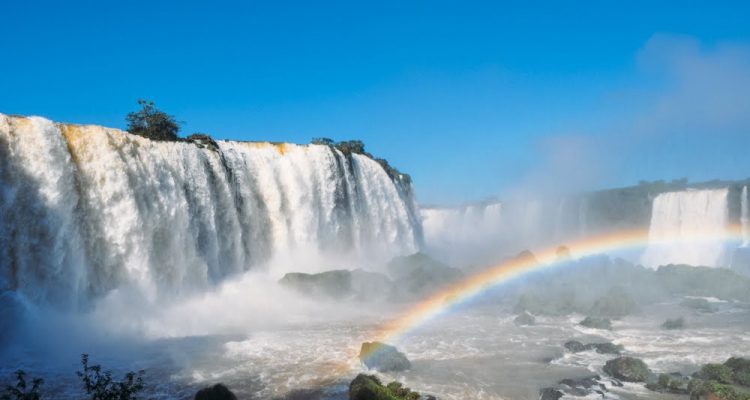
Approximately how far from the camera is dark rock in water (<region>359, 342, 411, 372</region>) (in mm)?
14656

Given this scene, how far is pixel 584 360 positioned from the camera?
52.5 feet

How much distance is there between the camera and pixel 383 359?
14719 mm

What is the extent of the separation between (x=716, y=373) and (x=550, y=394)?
16.2 feet

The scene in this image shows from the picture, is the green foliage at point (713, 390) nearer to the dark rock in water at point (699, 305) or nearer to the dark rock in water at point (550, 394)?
the dark rock in water at point (550, 394)

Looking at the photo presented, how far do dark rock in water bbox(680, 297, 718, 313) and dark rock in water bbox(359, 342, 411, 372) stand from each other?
18329mm

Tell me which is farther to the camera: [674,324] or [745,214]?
[745,214]

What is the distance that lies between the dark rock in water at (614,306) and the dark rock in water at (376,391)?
594 inches

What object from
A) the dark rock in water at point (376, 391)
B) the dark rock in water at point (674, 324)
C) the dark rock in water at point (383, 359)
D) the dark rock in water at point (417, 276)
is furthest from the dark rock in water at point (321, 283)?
the dark rock in water at point (674, 324)

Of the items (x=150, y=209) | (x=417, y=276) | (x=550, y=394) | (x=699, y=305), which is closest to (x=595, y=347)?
(x=550, y=394)

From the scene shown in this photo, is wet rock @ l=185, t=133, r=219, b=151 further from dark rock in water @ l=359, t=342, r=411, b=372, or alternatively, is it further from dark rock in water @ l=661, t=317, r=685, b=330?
dark rock in water @ l=661, t=317, r=685, b=330

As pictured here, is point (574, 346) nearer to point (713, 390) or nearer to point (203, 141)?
point (713, 390)

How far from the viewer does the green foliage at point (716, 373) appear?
13273 mm

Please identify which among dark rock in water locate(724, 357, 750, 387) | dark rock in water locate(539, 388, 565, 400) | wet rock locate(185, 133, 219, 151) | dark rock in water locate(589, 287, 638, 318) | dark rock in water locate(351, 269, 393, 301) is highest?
wet rock locate(185, 133, 219, 151)

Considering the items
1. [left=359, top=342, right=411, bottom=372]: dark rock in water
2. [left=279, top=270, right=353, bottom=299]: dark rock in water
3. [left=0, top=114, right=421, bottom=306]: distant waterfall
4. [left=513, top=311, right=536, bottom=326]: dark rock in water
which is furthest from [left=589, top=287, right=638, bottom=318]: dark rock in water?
[left=0, top=114, right=421, bottom=306]: distant waterfall
